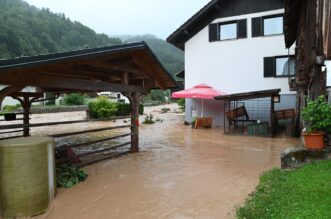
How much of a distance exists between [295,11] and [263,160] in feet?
18.7

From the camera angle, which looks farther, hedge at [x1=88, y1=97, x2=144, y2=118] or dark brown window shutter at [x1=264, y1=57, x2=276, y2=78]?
hedge at [x1=88, y1=97, x2=144, y2=118]

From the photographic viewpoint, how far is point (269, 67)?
16359 millimetres

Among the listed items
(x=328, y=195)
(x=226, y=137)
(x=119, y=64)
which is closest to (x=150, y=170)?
(x=119, y=64)

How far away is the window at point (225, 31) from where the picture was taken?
1705cm

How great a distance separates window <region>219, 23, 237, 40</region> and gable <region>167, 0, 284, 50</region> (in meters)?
0.57

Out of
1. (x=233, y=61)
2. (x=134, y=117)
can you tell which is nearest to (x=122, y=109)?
(x=233, y=61)

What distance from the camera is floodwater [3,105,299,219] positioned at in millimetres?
5009

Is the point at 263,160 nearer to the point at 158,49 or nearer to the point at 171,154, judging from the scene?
the point at 171,154

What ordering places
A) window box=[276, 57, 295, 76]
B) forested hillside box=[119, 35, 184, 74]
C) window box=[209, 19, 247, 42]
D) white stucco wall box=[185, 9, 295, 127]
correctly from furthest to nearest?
forested hillside box=[119, 35, 184, 74], window box=[209, 19, 247, 42], white stucco wall box=[185, 9, 295, 127], window box=[276, 57, 295, 76]

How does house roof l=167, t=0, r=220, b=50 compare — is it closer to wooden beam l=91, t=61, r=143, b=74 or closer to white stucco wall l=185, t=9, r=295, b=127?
white stucco wall l=185, t=9, r=295, b=127

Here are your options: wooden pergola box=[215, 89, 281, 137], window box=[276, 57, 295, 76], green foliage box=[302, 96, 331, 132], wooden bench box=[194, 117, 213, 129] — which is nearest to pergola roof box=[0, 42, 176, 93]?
green foliage box=[302, 96, 331, 132]

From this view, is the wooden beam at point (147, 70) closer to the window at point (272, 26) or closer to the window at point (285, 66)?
the window at point (285, 66)

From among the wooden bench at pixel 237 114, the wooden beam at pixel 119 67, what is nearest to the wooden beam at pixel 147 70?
the wooden beam at pixel 119 67

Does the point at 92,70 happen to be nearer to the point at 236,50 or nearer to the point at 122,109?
the point at 236,50
